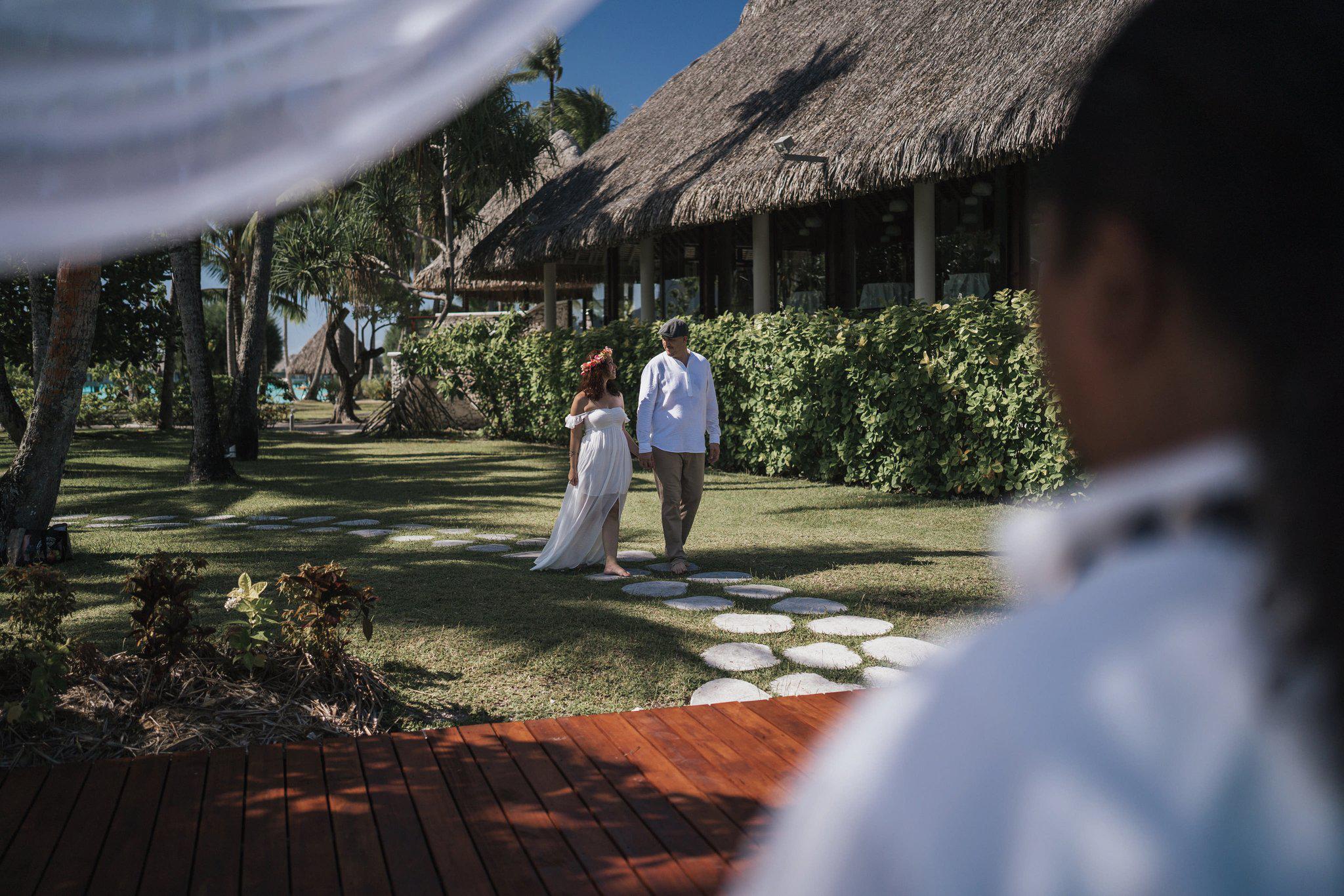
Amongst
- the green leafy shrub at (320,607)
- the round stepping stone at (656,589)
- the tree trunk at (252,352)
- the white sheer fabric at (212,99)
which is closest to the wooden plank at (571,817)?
the green leafy shrub at (320,607)

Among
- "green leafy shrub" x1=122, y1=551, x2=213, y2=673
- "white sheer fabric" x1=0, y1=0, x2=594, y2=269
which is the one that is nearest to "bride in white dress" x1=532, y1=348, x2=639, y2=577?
"green leafy shrub" x1=122, y1=551, x2=213, y2=673

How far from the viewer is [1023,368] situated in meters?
8.96

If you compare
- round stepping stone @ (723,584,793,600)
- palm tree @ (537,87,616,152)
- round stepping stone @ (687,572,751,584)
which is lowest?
round stepping stone @ (723,584,793,600)

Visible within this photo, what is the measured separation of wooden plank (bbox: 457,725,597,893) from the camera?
2.51 m

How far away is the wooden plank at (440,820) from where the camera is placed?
2514 mm

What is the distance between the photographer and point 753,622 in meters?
5.51

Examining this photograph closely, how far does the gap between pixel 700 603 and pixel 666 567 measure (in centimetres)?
117

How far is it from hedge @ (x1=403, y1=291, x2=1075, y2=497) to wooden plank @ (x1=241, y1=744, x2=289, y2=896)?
530 centimetres

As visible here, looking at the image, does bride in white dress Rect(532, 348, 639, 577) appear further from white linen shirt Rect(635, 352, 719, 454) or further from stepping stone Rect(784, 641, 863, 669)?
stepping stone Rect(784, 641, 863, 669)

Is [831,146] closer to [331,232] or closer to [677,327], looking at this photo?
[677,327]

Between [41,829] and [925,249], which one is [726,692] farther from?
[925,249]

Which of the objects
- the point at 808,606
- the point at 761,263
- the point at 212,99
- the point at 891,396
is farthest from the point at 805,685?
the point at 761,263

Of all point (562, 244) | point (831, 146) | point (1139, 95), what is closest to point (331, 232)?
point (562, 244)

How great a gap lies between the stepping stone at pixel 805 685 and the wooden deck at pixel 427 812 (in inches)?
26.0
